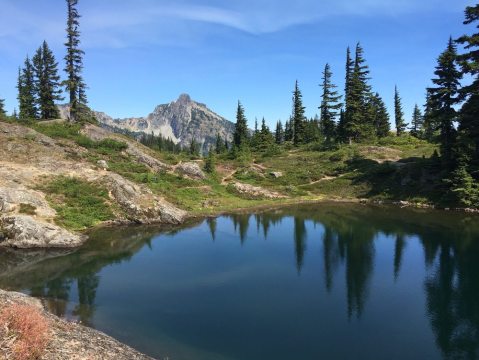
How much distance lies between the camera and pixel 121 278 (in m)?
28.4

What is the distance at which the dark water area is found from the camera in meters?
18.6

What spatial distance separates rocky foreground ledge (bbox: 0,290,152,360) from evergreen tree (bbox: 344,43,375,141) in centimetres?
7743

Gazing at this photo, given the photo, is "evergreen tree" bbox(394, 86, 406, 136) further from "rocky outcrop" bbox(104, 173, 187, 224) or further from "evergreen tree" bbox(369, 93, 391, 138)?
"rocky outcrop" bbox(104, 173, 187, 224)

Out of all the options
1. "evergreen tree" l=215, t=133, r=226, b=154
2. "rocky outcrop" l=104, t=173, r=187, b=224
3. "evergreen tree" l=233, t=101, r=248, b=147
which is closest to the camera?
"rocky outcrop" l=104, t=173, r=187, b=224

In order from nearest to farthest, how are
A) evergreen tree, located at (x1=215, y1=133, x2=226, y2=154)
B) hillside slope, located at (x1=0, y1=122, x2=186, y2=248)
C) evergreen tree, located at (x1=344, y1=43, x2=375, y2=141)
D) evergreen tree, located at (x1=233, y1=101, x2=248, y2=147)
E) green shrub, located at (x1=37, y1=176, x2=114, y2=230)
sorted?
hillside slope, located at (x1=0, y1=122, x2=186, y2=248)
green shrub, located at (x1=37, y1=176, x2=114, y2=230)
evergreen tree, located at (x1=344, y1=43, x2=375, y2=141)
evergreen tree, located at (x1=233, y1=101, x2=248, y2=147)
evergreen tree, located at (x1=215, y1=133, x2=226, y2=154)

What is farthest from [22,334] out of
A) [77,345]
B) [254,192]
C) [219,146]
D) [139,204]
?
[219,146]

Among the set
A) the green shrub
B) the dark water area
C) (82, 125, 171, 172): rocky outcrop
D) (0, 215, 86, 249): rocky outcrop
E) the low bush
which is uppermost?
(82, 125, 171, 172): rocky outcrop

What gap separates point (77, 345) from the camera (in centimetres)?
1574

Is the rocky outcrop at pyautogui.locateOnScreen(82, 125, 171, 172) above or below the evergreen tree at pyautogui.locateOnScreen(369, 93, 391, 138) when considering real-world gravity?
below

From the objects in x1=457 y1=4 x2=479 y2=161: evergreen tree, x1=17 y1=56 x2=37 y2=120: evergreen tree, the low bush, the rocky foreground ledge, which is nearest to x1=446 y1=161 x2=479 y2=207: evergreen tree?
x1=457 y1=4 x2=479 y2=161: evergreen tree

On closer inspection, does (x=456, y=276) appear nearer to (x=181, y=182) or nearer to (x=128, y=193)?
(x=128, y=193)

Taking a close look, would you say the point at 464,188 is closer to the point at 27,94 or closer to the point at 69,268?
the point at 69,268

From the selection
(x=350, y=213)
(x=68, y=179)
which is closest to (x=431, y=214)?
(x=350, y=213)

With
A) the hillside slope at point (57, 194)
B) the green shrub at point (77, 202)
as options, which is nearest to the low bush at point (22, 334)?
the hillside slope at point (57, 194)
